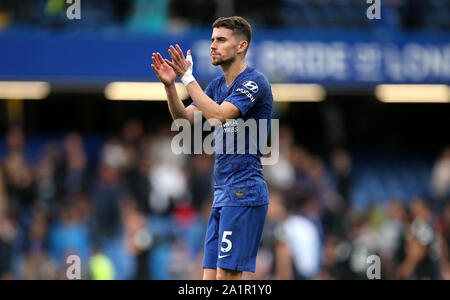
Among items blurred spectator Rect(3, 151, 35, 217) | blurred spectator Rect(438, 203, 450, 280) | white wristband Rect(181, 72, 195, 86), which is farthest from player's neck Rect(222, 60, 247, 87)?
blurred spectator Rect(3, 151, 35, 217)

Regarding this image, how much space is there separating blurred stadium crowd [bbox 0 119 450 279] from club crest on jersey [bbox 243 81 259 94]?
6358 mm

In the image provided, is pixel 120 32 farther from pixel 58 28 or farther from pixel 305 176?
pixel 305 176

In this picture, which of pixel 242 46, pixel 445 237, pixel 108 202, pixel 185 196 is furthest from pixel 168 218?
pixel 242 46

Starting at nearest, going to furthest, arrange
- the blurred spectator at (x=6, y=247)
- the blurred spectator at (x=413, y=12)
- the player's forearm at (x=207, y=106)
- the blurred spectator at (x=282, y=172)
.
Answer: the player's forearm at (x=207, y=106) → the blurred spectator at (x=6, y=247) → the blurred spectator at (x=282, y=172) → the blurred spectator at (x=413, y=12)

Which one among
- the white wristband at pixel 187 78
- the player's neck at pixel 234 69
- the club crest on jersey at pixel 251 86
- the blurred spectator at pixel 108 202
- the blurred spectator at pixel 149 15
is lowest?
the blurred spectator at pixel 108 202

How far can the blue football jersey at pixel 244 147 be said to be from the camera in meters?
6.18

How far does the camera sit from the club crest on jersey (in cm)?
615

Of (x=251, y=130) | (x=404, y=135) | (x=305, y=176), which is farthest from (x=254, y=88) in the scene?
(x=404, y=135)

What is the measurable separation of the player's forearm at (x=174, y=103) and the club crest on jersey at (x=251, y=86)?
574mm

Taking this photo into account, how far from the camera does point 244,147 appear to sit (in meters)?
6.25

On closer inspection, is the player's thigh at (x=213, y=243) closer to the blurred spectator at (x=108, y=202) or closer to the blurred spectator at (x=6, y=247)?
the blurred spectator at (x=6, y=247)

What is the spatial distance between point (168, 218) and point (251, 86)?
339 inches

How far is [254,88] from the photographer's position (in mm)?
6172

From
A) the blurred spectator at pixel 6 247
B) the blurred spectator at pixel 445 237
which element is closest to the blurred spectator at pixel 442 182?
the blurred spectator at pixel 445 237
